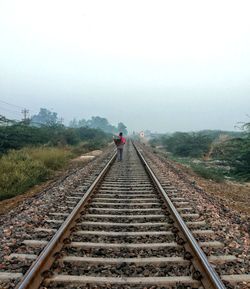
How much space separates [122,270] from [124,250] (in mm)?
635

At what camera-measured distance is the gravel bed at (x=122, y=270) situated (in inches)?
160

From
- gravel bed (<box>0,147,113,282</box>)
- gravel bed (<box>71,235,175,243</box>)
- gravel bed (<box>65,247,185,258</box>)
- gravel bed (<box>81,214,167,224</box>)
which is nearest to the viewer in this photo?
gravel bed (<box>0,147,113,282</box>)

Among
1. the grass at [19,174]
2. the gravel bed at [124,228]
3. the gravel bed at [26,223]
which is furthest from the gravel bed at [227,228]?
the grass at [19,174]

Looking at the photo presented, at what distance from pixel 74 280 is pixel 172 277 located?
3.82 feet

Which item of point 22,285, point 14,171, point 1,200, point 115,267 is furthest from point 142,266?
point 14,171

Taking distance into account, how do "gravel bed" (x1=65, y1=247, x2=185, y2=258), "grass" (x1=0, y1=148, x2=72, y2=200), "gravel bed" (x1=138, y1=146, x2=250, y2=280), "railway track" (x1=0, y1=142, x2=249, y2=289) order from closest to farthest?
"railway track" (x1=0, y1=142, x2=249, y2=289), "gravel bed" (x1=65, y1=247, x2=185, y2=258), "gravel bed" (x1=138, y1=146, x2=250, y2=280), "grass" (x1=0, y1=148, x2=72, y2=200)

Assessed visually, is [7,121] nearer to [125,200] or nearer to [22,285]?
[125,200]

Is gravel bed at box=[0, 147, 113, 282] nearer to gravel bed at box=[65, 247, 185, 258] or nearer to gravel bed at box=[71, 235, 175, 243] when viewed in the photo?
gravel bed at box=[71, 235, 175, 243]

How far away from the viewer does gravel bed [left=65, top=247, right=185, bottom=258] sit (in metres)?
4.63

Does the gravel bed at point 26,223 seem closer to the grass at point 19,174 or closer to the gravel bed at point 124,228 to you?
the gravel bed at point 124,228

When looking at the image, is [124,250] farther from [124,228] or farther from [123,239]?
[124,228]

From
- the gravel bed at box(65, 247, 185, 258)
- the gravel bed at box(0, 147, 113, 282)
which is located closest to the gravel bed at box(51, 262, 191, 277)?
the gravel bed at box(65, 247, 185, 258)

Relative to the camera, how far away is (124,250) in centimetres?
480

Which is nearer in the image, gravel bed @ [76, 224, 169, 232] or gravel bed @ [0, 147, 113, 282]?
gravel bed @ [0, 147, 113, 282]
